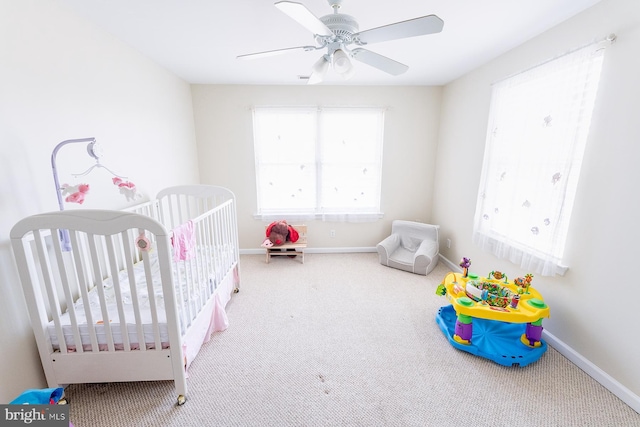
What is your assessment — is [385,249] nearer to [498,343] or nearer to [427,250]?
[427,250]

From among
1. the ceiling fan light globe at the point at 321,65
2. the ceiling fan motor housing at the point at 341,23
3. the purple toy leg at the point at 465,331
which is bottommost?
the purple toy leg at the point at 465,331

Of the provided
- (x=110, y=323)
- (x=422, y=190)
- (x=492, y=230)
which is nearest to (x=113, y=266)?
(x=110, y=323)

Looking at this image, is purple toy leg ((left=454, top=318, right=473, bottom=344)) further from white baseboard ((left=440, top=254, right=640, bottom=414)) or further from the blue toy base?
white baseboard ((left=440, top=254, right=640, bottom=414))

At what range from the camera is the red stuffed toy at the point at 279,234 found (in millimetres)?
3312

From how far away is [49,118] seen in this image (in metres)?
1.47

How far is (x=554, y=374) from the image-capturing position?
5.32 ft

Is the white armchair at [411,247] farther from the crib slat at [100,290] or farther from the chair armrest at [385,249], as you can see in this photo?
the crib slat at [100,290]

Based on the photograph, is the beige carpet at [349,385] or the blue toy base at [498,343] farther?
the blue toy base at [498,343]

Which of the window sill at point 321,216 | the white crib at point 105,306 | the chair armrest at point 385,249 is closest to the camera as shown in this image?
the white crib at point 105,306

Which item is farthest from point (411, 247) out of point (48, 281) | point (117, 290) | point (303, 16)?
point (48, 281)

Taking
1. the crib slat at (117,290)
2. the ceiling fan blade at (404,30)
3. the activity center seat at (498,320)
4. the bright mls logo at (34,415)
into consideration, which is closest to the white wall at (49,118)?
the bright mls logo at (34,415)

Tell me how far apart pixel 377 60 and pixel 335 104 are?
178cm

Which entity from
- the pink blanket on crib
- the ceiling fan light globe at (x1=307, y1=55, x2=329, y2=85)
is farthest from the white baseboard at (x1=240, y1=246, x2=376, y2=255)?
the ceiling fan light globe at (x1=307, y1=55, x2=329, y2=85)

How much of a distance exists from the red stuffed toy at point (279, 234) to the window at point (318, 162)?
0.27m
